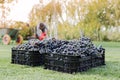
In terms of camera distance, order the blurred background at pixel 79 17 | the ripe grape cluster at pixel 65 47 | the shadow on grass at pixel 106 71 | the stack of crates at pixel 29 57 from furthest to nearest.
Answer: the blurred background at pixel 79 17, the stack of crates at pixel 29 57, the ripe grape cluster at pixel 65 47, the shadow on grass at pixel 106 71

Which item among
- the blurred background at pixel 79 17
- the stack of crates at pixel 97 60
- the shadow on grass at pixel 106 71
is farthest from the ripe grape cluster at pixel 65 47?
the blurred background at pixel 79 17

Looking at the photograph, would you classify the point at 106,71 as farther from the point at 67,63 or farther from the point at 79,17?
the point at 79,17

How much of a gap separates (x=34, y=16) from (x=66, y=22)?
407 centimetres

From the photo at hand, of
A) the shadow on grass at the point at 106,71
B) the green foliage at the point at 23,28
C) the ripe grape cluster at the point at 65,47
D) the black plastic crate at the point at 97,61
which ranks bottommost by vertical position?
the shadow on grass at the point at 106,71

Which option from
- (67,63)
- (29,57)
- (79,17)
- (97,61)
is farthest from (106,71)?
(79,17)

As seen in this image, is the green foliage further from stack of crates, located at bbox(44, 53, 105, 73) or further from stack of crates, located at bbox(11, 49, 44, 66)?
stack of crates, located at bbox(44, 53, 105, 73)

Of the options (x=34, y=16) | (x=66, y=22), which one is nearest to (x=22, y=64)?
(x=66, y=22)

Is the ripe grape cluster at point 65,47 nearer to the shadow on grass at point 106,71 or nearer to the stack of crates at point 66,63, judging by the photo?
the stack of crates at point 66,63

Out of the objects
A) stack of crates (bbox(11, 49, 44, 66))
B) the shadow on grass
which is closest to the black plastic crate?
the shadow on grass

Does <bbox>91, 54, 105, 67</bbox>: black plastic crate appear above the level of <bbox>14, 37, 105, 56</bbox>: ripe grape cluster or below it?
below

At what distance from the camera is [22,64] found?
19.7 feet

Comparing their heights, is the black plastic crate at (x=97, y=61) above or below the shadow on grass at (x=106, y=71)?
above

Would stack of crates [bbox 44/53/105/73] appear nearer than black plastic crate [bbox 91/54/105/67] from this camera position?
Yes

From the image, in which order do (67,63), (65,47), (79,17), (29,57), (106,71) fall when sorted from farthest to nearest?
(79,17)
(29,57)
(65,47)
(106,71)
(67,63)
